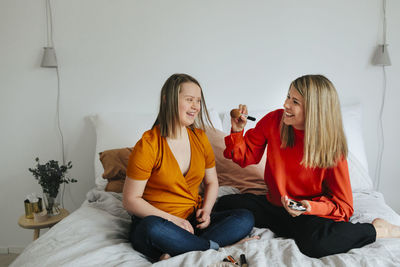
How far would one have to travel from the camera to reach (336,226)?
1203 mm

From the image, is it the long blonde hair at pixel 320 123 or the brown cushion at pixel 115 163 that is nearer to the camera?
the long blonde hair at pixel 320 123

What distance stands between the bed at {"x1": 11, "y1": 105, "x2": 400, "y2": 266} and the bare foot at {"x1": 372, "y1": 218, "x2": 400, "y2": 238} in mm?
63

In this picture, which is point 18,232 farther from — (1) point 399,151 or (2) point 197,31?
(1) point 399,151

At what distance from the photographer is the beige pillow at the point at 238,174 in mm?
1696

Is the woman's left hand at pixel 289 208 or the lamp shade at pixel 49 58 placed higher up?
the lamp shade at pixel 49 58

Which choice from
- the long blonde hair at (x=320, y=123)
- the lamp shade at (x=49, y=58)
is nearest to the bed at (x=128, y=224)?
the long blonde hair at (x=320, y=123)

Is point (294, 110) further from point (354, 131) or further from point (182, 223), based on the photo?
point (354, 131)

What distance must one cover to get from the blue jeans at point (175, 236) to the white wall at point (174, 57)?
1084 mm

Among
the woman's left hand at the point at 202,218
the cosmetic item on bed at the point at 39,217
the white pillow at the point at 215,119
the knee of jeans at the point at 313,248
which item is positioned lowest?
the cosmetic item on bed at the point at 39,217

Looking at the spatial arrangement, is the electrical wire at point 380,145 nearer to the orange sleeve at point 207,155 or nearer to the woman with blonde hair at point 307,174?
the woman with blonde hair at point 307,174

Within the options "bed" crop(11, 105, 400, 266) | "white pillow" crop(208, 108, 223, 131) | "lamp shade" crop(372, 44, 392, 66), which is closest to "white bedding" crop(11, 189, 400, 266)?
"bed" crop(11, 105, 400, 266)

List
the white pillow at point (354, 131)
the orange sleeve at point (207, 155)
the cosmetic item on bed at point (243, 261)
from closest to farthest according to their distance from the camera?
the cosmetic item on bed at point (243, 261) → the orange sleeve at point (207, 155) → the white pillow at point (354, 131)

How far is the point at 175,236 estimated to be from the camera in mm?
1120

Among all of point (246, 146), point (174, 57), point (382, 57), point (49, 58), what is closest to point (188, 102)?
point (246, 146)
